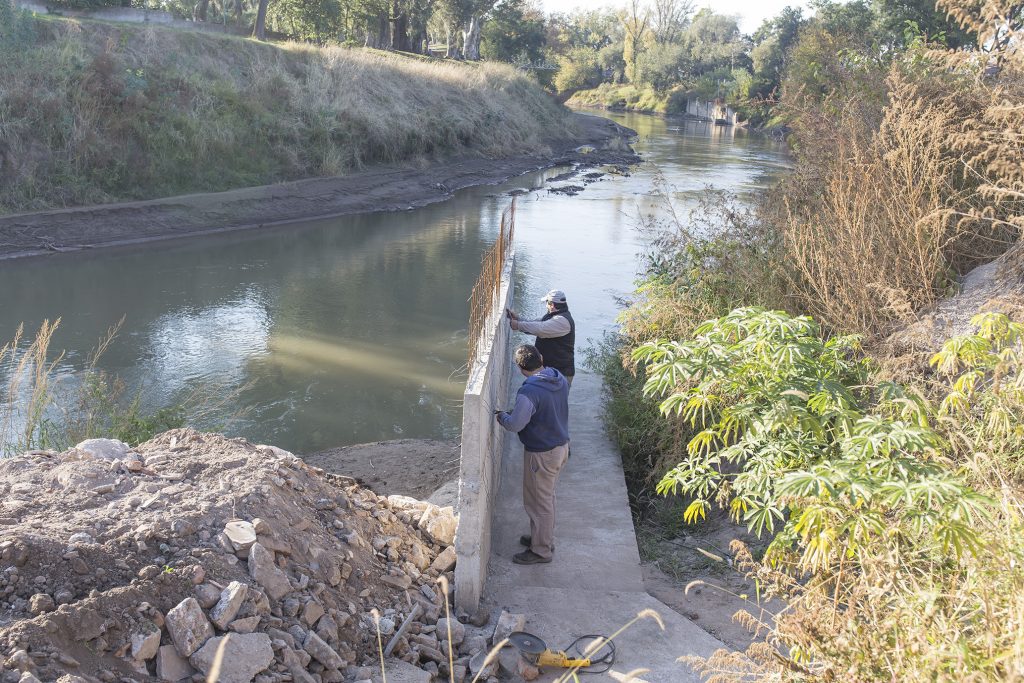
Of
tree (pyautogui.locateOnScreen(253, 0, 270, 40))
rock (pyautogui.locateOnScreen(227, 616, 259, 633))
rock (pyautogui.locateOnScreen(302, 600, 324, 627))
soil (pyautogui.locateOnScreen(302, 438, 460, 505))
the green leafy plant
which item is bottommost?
soil (pyautogui.locateOnScreen(302, 438, 460, 505))

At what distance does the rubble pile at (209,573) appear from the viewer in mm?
3852

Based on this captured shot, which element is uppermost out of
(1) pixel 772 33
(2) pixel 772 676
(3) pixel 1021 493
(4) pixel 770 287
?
(1) pixel 772 33

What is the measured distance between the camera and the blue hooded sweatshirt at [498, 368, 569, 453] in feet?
19.1

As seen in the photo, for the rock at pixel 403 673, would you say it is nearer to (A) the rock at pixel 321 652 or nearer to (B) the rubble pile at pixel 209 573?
(B) the rubble pile at pixel 209 573

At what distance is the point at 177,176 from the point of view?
73.4 feet

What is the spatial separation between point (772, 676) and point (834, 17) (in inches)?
1325

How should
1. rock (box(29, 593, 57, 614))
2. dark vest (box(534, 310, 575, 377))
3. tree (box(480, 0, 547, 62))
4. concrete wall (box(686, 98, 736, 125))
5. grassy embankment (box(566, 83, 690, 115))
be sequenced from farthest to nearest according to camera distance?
grassy embankment (box(566, 83, 690, 115))
concrete wall (box(686, 98, 736, 125))
tree (box(480, 0, 547, 62))
dark vest (box(534, 310, 575, 377))
rock (box(29, 593, 57, 614))

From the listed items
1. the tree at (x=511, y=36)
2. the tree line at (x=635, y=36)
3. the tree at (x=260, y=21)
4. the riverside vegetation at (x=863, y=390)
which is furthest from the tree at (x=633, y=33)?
the riverside vegetation at (x=863, y=390)

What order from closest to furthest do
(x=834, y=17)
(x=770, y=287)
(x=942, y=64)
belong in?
1. (x=770, y=287)
2. (x=942, y=64)
3. (x=834, y=17)

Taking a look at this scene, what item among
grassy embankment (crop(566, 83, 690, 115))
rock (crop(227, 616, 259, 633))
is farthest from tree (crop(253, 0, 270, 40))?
grassy embankment (crop(566, 83, 690, 115))

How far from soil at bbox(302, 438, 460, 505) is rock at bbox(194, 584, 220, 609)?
132 inches

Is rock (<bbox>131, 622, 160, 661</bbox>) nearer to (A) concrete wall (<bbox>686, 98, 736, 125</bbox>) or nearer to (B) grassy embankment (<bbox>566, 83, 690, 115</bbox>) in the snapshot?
(A) concrete wall (<bbox>686, 98, 736, 125</bbox>)

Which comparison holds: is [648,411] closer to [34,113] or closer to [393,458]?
[393,458]

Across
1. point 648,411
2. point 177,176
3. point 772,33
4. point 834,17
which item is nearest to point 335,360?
point 648,411
